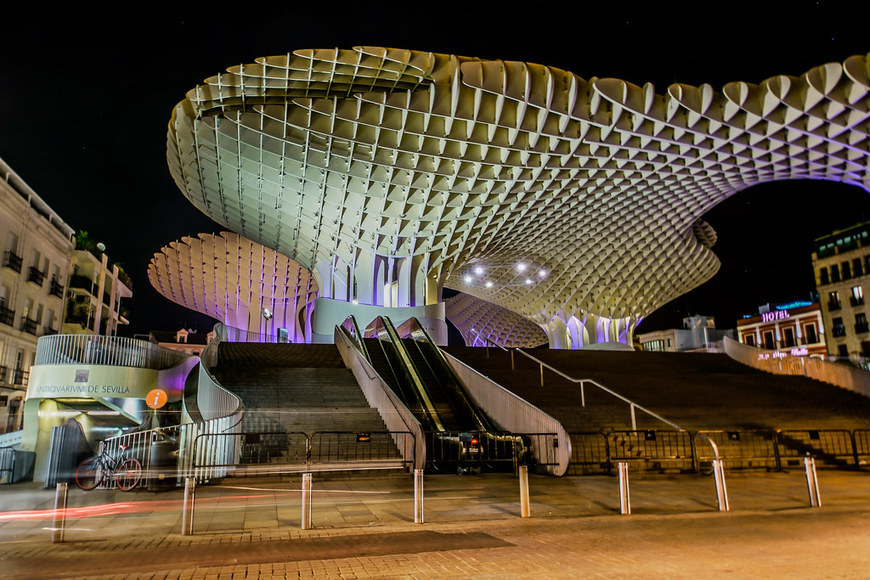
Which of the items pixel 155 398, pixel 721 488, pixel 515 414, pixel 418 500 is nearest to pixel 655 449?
pixel 515 414

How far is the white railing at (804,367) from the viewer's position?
19.7 metres

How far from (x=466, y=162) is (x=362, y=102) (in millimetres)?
6603

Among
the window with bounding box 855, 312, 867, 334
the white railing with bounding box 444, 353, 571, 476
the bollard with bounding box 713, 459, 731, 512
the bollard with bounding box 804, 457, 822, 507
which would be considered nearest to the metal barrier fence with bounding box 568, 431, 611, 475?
the white railing with bounding box 444, 353, 571, 476

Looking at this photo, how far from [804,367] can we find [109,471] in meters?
23.3

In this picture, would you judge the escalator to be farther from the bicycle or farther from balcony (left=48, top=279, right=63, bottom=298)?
balcony (left=48, top=279, right=63, bottom=298)

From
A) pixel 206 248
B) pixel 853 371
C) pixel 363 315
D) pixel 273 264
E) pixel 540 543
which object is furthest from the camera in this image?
pixel 273 264

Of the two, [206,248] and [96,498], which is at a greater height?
[206,248]

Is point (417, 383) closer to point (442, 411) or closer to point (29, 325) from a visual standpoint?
point (442, 411)

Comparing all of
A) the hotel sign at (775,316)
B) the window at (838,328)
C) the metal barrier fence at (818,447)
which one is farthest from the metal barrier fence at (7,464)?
the hotel sign at (775,316)

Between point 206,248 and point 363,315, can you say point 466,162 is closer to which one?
point 363,315

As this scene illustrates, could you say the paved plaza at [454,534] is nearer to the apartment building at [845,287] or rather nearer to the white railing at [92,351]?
the white railing at [92,351]

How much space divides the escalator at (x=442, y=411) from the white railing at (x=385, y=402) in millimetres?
488

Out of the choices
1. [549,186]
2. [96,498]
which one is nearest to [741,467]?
[96,498]

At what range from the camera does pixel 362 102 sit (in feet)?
83.0
